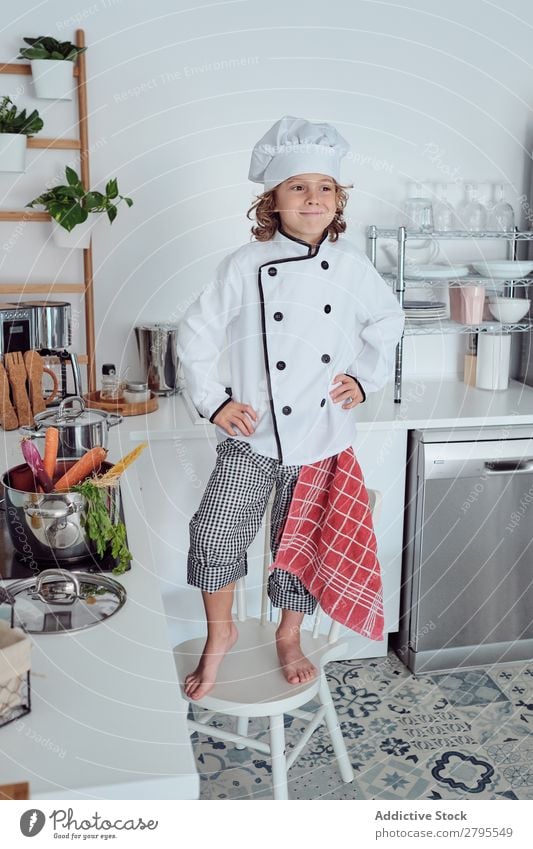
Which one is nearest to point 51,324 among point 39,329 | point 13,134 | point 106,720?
point 39,329

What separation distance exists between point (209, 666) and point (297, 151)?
2.82 feet

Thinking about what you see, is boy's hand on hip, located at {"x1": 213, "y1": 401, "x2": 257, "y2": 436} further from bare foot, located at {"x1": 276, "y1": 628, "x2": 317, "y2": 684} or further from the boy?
bare foot, located at {"x1": 276, "y1": 628, "x2": 317, "y2": 684}

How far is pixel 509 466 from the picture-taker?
2.07m

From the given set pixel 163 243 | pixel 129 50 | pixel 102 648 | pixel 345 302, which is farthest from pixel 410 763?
pixel 129 50

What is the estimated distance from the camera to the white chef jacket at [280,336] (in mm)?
1451

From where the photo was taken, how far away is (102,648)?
90 cm

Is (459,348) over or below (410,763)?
over

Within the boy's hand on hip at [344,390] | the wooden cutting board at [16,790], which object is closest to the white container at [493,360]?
the boy's hand on hip at [344,390]

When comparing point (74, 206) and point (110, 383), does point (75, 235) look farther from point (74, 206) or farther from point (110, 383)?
point (110, 383)

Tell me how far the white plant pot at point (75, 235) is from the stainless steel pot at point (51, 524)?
994 millimetres

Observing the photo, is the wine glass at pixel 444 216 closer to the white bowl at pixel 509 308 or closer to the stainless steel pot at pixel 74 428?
the white bowl at pixel 509 308

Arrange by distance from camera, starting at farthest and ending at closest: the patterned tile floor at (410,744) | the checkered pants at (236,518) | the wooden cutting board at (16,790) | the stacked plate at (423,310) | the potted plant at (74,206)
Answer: the stacked plate at (423,310) → the potted plant at (74,206) → the patterned tile floor at (410,744) → the checkered pants at (236,518) → the wooden cutting board at (16,790)
